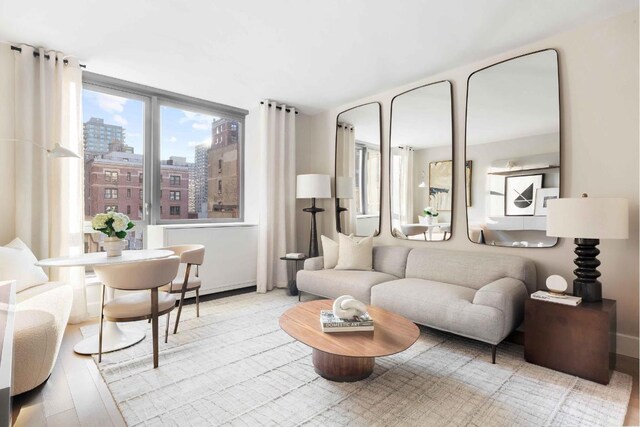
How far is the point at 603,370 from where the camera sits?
2.07m

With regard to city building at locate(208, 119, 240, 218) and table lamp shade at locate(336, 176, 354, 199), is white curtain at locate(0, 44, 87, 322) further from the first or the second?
table lamp shade at locate(336, 176, 354, 199)

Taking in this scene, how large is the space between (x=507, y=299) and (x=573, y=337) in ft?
1.43

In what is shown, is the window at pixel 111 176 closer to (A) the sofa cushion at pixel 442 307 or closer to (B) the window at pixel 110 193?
(B) the window at pixel 110 193

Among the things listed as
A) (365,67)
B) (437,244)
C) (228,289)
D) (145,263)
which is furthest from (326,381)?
(365,67)

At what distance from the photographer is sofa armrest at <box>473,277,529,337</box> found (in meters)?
2.38

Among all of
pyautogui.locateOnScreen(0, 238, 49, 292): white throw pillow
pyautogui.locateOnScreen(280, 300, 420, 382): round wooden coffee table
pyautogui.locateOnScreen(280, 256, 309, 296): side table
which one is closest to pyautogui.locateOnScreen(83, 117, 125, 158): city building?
pyautogui.locateOnScreen(0, 238, 49, 292): white throw pillow

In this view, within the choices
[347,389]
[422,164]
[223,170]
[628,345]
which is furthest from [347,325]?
[223,170]

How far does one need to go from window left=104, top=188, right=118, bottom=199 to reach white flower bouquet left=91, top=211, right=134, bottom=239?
1.35 m

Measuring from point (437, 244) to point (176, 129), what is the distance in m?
3.64

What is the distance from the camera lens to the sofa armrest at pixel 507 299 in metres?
2.38

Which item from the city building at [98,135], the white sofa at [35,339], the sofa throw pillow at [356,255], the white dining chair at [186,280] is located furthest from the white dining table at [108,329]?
the sofa throw pillow at [356,255]

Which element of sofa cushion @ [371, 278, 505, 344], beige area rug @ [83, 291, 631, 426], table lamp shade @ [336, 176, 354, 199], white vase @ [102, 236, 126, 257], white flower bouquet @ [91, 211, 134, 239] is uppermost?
table lamp shade @ [336, 176, 354, 199]

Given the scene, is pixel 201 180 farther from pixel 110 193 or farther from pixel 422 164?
pixel 422 164

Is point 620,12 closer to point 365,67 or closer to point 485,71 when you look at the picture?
point 485,71
